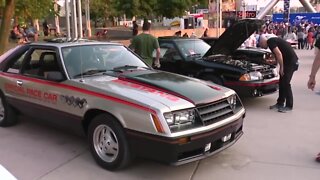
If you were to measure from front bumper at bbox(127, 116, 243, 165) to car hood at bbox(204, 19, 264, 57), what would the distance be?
436cm

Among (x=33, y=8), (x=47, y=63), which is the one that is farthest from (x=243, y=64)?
(x=33, y=8)

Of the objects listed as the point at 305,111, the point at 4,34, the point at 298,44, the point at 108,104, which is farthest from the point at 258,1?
the point at 108,104

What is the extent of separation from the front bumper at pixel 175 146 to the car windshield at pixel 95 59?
4.73 ft

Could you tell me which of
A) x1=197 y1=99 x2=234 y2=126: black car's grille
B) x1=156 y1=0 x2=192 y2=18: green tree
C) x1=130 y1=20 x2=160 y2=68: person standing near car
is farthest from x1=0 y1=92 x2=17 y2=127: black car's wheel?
x1=156 y1=0 x2=192 y2=18: green tree

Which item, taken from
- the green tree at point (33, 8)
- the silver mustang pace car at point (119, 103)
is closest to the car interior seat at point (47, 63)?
the silver mustang pace car at point (119, 103)

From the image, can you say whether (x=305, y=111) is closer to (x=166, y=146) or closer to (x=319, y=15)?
(x=166, y=146)

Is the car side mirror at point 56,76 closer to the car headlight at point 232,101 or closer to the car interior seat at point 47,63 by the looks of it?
the car interior seat at point 47,63

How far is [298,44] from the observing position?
82.1 ft

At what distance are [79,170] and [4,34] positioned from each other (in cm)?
1363

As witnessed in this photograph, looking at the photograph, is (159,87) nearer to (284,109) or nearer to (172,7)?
(284,109)

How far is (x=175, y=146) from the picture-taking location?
403 centimetres

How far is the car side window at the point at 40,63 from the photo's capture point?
5.50 metres

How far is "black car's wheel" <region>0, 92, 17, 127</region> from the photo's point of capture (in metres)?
6.41

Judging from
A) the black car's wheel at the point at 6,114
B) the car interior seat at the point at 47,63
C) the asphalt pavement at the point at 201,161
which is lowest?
the asphalt pavement at the point at 201,161
